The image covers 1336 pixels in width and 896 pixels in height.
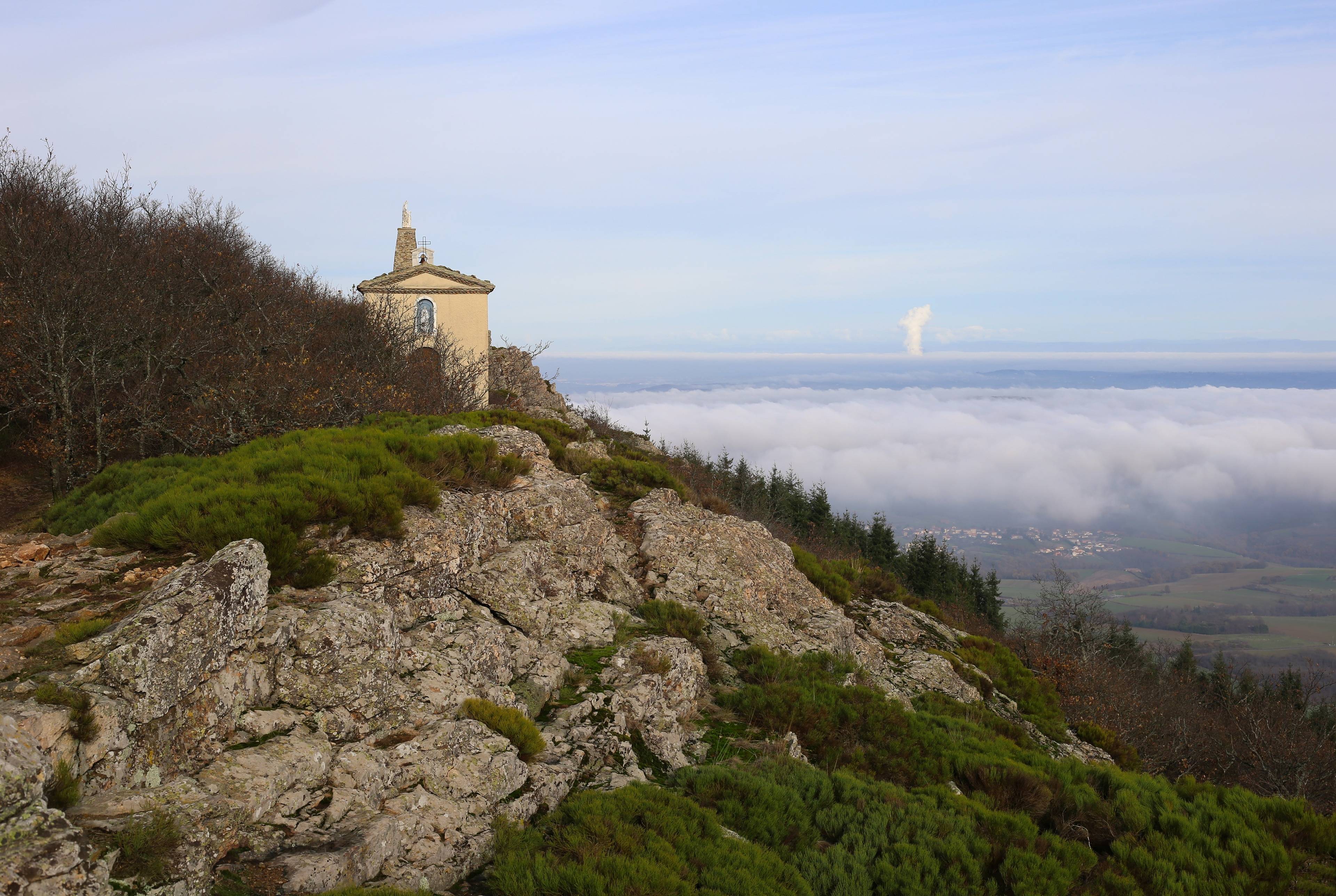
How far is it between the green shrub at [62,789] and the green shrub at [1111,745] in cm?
1751

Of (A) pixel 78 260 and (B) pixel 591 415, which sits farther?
(B) pixel 591 415

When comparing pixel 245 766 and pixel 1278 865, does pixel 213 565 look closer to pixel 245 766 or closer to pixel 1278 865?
pixel 245 766

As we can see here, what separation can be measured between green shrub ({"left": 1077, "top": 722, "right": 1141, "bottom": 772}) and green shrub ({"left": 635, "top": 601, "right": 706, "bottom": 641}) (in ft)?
33.6

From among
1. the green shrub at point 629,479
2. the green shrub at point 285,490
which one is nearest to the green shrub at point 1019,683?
the green shrub at point 629,479

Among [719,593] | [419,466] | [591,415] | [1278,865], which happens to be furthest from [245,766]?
[591,415]

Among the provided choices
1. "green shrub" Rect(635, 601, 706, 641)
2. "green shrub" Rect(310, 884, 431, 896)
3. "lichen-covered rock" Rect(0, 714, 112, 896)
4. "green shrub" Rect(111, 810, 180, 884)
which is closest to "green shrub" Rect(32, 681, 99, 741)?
"lichen-covered rock" Rect(0, 714, 112, 896)

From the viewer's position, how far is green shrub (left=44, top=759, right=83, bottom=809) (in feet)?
13.7

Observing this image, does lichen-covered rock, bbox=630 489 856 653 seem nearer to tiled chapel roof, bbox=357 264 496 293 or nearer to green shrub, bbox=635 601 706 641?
green shrub, bbox=635 601 706 641

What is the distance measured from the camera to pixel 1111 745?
15.0 meters

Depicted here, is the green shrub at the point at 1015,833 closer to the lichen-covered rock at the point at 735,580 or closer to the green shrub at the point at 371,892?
the green shrub at the point at 371,892

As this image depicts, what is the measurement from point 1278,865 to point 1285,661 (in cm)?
12979

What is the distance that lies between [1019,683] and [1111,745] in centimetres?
223

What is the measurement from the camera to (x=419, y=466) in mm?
10477

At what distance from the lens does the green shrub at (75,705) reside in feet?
15.0
